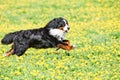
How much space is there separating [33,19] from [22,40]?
14.4 meters

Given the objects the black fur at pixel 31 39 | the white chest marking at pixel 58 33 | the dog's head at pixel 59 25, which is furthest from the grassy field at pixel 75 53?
the dog's head at pixel 59 25

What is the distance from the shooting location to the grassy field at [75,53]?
36.2 feet

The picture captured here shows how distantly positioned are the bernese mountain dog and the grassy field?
341mm

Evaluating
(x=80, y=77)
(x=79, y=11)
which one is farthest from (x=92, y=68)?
(x=79, y=11)

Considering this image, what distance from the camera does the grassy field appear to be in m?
11.0

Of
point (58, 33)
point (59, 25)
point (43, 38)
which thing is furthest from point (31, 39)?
point (59, 25)

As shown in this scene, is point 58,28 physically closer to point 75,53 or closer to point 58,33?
point 58,33

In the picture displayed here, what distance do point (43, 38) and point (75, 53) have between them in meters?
1.22

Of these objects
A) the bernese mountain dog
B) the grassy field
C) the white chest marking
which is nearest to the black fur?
the bernese mountain dog

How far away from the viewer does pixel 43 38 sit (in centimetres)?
1395

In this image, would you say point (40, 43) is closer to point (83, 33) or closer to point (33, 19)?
point (83, 33)

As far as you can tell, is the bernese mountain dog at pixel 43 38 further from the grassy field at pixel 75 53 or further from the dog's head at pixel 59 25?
the grassy field at pixel 75 53

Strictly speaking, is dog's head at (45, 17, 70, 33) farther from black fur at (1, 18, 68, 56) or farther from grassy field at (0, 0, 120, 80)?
grassy field at (0, 0, 120, 80)

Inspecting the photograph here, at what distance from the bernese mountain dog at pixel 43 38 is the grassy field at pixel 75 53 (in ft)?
1.12
